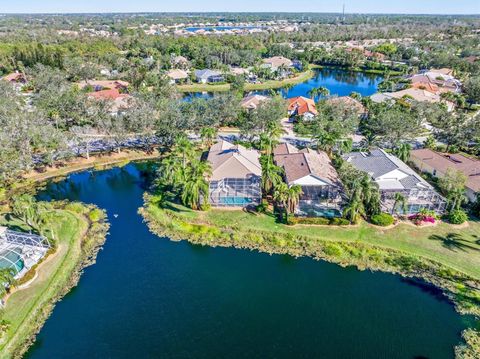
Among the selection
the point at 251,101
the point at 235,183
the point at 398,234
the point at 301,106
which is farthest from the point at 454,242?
the point at 251,101

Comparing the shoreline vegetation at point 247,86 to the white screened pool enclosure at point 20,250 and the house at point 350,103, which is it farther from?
the white screened pool enclosure at point 20,250

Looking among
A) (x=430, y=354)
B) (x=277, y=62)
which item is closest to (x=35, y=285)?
(x=430, y=354)

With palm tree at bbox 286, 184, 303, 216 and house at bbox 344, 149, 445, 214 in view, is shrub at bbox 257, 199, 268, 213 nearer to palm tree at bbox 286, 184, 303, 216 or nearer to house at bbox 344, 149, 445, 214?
palm tree at bbox 286, 184, 303, 216

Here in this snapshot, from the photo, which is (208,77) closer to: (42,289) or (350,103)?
(350,103)

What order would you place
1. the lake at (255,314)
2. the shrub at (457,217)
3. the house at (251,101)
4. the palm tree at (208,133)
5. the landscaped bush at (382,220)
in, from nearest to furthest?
1. the lake at (255,314)
2. the landscaped bush at (382,220)
3. the shrub at (457,217)
4. the palm tree at (208,133)
5. the house at (251,101)

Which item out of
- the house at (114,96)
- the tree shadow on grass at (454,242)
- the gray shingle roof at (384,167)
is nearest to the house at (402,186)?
the gray shingle roof at (384,167)
